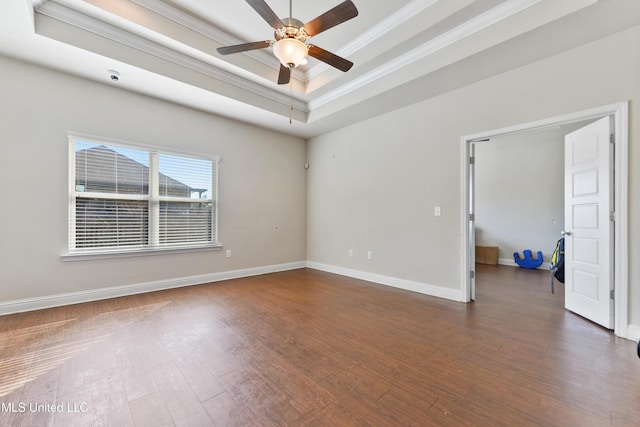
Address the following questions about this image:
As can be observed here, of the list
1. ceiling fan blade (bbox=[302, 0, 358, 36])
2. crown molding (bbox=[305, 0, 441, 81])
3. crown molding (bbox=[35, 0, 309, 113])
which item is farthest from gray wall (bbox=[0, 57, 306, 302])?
ceiling fan blade (bbox=[302, 0, 358, 36])

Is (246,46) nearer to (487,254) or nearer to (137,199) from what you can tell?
(137,199)

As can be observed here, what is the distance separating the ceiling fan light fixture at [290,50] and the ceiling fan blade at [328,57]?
0.22ft

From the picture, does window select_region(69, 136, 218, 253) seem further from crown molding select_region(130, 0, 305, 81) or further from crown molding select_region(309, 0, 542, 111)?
crown molding select_region(309, 0, 542, 111)

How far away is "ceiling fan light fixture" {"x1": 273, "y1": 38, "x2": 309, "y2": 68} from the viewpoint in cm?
226

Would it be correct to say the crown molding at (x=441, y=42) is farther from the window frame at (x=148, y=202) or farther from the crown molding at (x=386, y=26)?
the window frame at (x=148, y=202)

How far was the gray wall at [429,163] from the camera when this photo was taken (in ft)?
A: 8.22

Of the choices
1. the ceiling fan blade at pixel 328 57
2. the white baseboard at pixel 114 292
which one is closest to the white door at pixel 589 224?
the ceiling fan blade at pixel 328 57

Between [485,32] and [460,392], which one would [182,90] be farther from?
[460,392]

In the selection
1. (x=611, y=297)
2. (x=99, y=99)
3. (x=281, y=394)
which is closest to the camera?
(x=281, y=394)

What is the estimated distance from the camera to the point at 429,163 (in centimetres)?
387

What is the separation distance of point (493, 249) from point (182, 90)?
719 centimetres

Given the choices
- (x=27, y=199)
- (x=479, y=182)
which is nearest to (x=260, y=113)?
(x=27, y=199)

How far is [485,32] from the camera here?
2689 mm

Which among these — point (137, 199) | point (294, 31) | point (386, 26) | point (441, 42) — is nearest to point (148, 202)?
point (137, 199)
